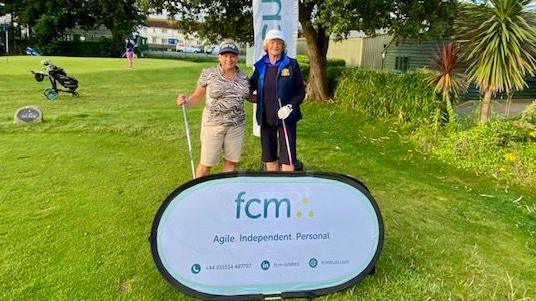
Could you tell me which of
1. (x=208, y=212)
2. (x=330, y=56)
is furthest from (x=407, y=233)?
(x=330, y=56)

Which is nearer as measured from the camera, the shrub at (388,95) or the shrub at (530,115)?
the shrub at (530,115)

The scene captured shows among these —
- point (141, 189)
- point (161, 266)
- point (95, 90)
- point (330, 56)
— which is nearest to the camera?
point (161, 266)

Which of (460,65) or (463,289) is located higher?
(460,65)

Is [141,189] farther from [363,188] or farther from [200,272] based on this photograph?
[363,188]

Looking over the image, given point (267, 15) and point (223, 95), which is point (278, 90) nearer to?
point (223, 95)

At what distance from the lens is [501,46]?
6273 millimetres

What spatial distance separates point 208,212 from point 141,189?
6.89 ft

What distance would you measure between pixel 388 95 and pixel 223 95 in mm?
5218

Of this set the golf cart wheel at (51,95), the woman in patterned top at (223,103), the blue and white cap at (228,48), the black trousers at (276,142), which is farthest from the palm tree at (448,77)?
the golf cart wheel at (51,95)

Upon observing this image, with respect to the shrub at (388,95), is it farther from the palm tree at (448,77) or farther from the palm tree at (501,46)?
the palm tree at (501,46)

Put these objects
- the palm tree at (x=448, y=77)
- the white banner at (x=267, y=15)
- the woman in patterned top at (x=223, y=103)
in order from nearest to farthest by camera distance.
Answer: the woman in patterned top at (x=223, y=103) → the white banner at (x=267, y=15) → the palm tree at (x=448, y=77)

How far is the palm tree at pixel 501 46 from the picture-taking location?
20.4 feet

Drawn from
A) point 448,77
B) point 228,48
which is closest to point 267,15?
point 228,48

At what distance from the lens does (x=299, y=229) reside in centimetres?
271
